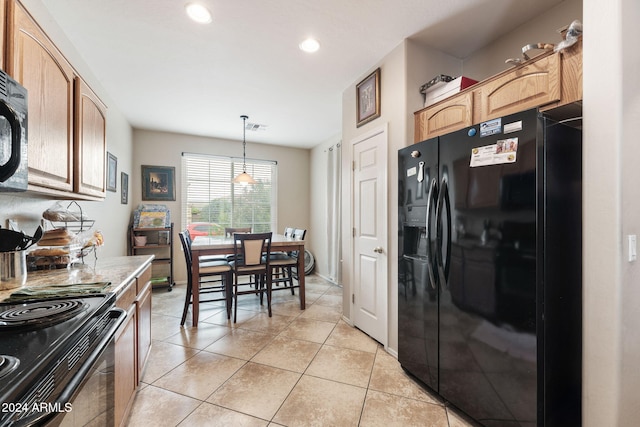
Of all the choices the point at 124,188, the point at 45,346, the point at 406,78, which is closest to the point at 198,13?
the point at 406,78

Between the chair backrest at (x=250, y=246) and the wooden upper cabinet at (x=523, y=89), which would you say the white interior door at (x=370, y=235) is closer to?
the wooden upper cabinet at (x=523, y=89)

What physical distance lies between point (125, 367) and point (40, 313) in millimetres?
749

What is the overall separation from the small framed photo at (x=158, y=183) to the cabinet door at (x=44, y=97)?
A: 10.6 feet

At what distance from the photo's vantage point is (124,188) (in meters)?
3.93

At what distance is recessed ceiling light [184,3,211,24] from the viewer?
71.5 inches

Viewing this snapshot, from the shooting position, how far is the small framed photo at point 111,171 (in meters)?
3.12

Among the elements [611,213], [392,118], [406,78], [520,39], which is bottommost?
[611,213]

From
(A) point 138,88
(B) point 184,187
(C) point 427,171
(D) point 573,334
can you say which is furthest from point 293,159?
(D) point 573,334

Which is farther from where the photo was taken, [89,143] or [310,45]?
[310,45]

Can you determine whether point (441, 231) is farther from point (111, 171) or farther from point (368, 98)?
point (111, 171)

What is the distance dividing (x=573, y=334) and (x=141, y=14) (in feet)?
10.7

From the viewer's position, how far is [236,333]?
2.75 meters

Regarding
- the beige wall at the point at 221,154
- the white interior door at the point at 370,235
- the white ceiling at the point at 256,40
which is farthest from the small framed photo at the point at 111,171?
the white interior door at the point at 370,235

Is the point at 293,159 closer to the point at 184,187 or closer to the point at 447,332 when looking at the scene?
the point at 184,187
